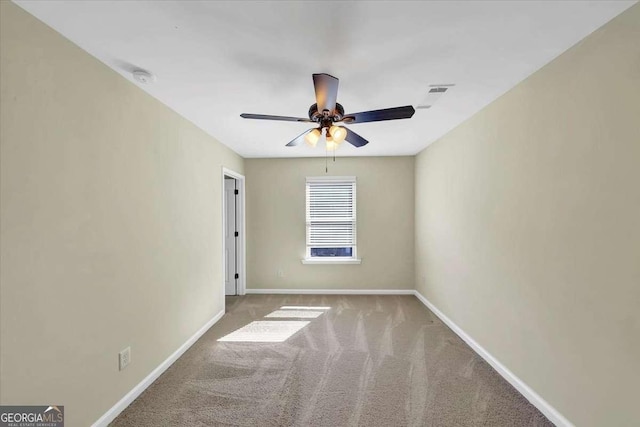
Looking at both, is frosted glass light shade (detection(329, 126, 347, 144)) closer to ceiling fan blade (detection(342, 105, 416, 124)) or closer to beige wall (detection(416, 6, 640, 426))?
ceiling fan blade (detection(342, 105, 416, 124))

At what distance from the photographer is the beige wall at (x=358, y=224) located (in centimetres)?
500

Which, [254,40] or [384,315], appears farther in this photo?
[384,315]

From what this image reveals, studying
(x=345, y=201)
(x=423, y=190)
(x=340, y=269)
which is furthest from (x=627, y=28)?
(x=340, y=269)

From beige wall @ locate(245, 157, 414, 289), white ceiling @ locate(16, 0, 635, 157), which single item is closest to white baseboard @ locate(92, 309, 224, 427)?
beige wall @ locate(245, 157, 414, 289)

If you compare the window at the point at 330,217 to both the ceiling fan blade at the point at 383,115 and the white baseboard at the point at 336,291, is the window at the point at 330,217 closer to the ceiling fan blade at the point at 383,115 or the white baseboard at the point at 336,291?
the white baseboard at the point at 336,291

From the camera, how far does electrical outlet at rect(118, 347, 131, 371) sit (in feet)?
6.77

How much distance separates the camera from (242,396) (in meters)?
2.21

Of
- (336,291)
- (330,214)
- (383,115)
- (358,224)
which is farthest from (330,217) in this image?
(383,115)

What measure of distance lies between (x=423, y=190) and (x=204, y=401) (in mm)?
3931

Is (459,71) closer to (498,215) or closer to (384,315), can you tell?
(498,215)

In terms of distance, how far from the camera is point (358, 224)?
5.04 metres

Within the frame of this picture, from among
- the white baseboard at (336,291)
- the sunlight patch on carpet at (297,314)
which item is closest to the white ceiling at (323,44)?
the sunlight patch on carpet at (297,314)

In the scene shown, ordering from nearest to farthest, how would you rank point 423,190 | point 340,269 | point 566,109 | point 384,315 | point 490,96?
point 566,109 < point 490,96 < point 384,315 < point 423,190 < point 340,269

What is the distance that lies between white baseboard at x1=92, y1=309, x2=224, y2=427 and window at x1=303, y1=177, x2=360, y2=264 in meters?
2.41
